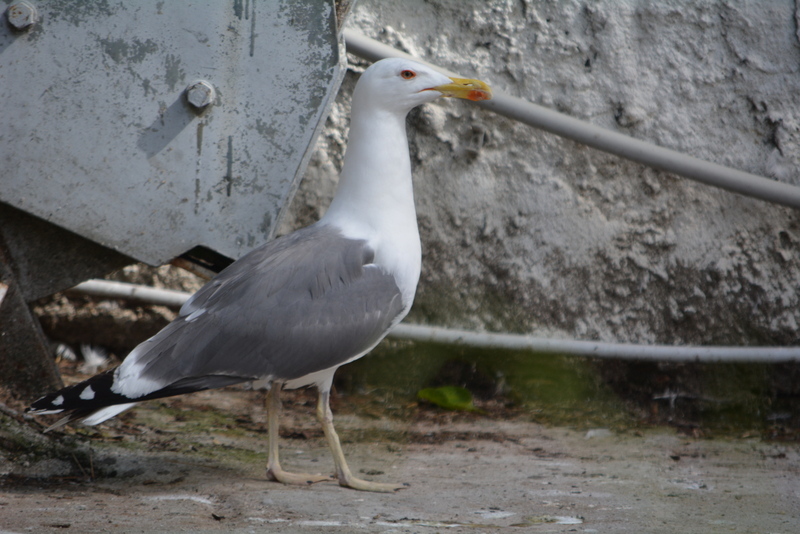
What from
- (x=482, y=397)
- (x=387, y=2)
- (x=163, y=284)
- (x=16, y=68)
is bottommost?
(x=482, y=397)

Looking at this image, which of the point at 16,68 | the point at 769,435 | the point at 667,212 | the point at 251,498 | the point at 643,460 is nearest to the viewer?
the point at 251,498

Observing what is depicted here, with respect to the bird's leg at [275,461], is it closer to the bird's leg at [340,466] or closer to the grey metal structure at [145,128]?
the bird's leg at [340,466]

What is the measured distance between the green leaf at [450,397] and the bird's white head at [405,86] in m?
1.12

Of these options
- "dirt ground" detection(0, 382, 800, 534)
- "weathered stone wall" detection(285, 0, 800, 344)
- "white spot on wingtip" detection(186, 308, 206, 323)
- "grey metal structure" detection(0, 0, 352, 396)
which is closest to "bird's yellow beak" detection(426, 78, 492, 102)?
"grey metal structure" detection(0, 0, 352, 396)

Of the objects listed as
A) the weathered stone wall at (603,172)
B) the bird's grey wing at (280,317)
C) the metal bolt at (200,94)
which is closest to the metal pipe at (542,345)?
the weathered stone wall at (603,172)

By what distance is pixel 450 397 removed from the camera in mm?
2973

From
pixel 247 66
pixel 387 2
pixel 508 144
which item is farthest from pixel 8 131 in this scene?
pixel 508 144

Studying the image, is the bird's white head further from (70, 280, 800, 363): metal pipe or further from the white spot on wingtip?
(70, 280, 800, 363): metal pipe

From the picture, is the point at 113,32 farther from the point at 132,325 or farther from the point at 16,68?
the point at 132,325

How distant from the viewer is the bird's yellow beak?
7.77ft

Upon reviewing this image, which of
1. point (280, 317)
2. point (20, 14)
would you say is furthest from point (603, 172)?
point (20, 14)

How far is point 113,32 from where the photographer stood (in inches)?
89.2

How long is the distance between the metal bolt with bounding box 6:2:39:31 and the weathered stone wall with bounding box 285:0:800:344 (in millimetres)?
1107

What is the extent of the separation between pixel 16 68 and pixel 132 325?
1.19 metres
